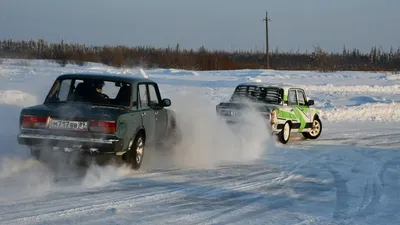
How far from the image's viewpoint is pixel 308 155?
12023 millimetres

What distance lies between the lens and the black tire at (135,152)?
8.81 metres

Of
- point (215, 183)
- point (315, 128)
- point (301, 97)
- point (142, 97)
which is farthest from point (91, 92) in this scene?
point (315, 128)

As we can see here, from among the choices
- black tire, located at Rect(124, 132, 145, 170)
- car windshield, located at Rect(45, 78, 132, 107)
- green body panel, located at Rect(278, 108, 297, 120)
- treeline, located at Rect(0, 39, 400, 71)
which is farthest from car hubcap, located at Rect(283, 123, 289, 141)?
treeline, located at Rect(0, 39, 400, 71)

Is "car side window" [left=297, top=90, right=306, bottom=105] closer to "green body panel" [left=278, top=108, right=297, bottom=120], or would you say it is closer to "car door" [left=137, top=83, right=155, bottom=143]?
"green body panel" [left=278, top=108, right=297, bottom=120]

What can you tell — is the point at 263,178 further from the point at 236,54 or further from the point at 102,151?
the point at 236,54

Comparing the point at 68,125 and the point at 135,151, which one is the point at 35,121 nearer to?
the point at 68,125

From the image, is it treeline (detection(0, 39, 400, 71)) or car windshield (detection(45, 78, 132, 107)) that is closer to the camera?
car windshield (detection(45, 78, 132, 107))

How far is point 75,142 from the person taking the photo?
26.6ft

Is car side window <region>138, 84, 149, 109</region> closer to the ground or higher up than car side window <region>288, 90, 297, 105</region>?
higher up

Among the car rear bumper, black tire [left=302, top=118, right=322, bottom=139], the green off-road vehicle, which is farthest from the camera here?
black tire [left=302, top=118, right=322, bottom=139]

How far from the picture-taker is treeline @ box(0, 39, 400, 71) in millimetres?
50500

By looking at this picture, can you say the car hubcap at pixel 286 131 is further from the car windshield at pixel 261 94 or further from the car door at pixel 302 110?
the car door at pixel 302 110

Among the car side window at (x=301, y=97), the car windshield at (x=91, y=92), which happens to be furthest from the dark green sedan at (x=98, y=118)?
the car side window at (x=301, y=97)

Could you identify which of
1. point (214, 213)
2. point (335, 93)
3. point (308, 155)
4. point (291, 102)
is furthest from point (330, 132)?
point (335, 93)
